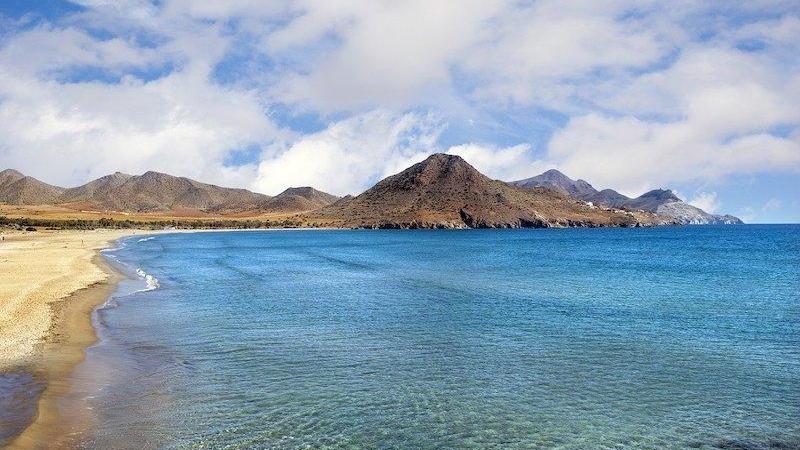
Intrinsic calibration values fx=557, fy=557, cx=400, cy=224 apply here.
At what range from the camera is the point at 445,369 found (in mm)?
23203

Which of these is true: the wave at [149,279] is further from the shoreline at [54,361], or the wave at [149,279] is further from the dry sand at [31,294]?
the shoreline at [54,361]

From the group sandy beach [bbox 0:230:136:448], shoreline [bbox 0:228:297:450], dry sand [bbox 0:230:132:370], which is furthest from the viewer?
dry sand [bbox 0:230:132:370]

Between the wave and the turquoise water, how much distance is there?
1.34 meters

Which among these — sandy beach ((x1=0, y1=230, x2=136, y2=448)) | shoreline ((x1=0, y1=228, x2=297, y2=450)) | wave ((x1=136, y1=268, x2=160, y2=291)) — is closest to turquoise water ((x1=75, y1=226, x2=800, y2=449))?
shoreline ((x1=0, y1=228, x2=297, y2=450))

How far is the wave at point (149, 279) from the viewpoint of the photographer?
160 ft

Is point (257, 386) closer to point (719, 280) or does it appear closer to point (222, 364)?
point (222, 364)

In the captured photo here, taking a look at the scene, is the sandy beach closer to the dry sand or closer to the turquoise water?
the dry sand

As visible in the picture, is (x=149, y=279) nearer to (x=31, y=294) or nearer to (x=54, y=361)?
(x=31, y=294)

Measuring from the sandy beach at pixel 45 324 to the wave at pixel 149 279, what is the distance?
2.79 m

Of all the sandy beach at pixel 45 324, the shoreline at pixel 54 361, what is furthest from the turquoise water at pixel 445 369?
the sandy beach at pixel 45 324

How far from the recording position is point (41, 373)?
20.6 m

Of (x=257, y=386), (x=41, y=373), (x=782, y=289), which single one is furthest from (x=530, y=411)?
(x=782, y=289)

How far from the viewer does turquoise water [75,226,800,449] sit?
1638 cm

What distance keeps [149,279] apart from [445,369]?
40994 millimetres
